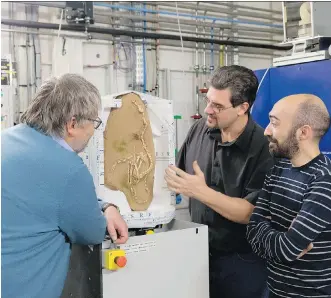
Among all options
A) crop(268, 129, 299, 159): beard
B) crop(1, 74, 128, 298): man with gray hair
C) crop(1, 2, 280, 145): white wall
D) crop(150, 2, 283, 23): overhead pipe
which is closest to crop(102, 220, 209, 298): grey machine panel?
crop(1, 74, 128, 298): man with gray hair

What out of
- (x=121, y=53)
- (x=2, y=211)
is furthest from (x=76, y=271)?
(x=121, y=53)

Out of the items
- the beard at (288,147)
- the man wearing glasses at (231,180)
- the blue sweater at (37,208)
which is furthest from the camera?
the man wearing glasses at (231,180)

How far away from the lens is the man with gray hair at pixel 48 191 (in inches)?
36.9

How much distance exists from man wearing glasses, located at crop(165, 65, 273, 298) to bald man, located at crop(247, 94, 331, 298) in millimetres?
100

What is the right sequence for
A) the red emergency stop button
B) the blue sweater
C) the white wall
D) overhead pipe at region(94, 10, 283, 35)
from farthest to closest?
overhead pipe at region(94, 10, 283, 35), the white wall, the red emergency stop button, the blue sweater

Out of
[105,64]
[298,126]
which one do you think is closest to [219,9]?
[105,64]

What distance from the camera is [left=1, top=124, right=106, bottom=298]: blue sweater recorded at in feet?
3.07

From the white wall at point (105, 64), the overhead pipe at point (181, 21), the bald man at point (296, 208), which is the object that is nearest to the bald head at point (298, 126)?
the bald man at point (296, 208)

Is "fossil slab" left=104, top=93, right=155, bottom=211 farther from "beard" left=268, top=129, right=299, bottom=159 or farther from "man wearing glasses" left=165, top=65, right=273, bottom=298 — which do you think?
"beard" left=268, top=129, right=299, bottom=159

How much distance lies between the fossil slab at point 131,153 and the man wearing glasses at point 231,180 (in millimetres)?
82

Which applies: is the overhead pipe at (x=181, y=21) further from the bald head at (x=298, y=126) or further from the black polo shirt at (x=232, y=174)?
the bald head at (x=298, y=126)

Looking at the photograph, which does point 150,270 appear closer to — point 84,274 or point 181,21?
point 84,274

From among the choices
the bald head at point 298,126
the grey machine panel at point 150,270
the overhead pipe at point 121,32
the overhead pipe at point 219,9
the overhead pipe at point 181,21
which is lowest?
the grey machine panel at point 150,270

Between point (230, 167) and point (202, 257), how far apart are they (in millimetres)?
347
